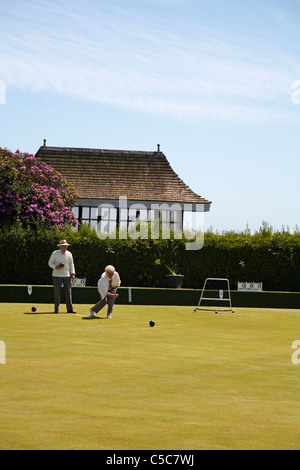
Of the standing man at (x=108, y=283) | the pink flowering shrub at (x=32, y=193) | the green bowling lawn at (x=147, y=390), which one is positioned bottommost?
the green bowling lawn at (x=147, y=390)

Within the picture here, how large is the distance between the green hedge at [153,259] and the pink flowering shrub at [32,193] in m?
1.88

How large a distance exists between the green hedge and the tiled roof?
1075 centimetres

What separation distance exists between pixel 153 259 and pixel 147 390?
2047cm

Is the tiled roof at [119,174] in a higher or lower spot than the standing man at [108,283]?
higher

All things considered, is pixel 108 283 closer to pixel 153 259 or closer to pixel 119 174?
pixel 153 259

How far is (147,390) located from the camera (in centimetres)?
708

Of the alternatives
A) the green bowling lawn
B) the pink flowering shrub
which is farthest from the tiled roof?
the green bowling lawn

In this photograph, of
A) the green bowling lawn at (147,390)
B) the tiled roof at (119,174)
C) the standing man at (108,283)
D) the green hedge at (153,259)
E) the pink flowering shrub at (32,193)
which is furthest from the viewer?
the tiled roof at (119,174)

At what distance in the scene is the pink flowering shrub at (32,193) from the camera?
30516mm

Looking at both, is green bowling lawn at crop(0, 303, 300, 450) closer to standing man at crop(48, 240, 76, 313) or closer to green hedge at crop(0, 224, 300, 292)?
standing man at crop(48, 240, 76, 313)

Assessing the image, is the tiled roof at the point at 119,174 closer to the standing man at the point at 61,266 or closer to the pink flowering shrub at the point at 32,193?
the pink flowering shrub at the point at 32,193

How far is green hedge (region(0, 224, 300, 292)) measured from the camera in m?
27.3

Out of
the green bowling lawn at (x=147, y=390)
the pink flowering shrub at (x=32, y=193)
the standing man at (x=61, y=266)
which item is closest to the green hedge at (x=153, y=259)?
the pink flowering shrub at (x=32, y=193)
